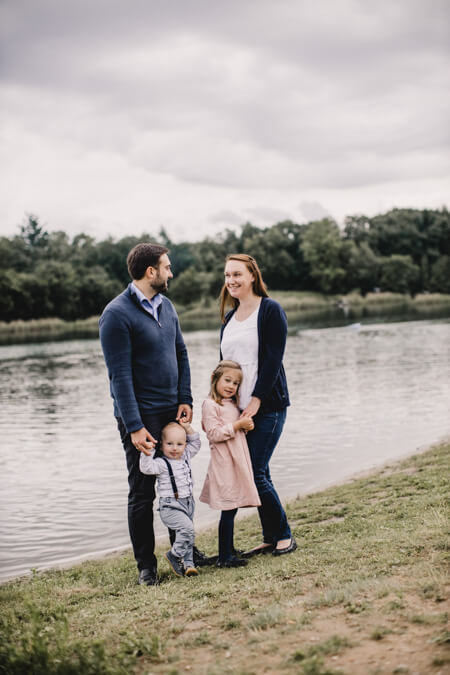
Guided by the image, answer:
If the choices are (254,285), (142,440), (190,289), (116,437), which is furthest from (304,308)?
(142,440)

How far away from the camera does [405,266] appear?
326 feet

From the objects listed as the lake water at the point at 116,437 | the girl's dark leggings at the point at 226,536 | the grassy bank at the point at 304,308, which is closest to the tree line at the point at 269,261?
the grassy bank at the point at 304,308

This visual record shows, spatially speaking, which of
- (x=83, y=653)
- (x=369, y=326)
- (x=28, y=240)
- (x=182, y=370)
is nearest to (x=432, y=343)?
(x=369, y=326)

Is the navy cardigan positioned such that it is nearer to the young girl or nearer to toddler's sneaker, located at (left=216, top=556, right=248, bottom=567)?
the young girl

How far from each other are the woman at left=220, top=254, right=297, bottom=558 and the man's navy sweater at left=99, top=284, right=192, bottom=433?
17.7 inches

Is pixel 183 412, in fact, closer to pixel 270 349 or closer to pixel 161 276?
pixel 270 349

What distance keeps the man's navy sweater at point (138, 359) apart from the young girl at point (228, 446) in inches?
13.8

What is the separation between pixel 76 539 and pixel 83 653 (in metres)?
4.78

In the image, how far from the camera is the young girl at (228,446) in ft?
15.9

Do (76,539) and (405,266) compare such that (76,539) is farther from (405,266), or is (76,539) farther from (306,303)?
(405,266)

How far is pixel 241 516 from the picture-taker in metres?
8.05

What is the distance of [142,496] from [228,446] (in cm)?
76

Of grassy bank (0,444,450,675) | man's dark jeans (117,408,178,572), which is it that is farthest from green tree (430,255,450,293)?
man's dark jeans (117,408,178,572)

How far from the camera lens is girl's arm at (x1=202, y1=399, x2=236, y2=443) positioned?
15.8ft
